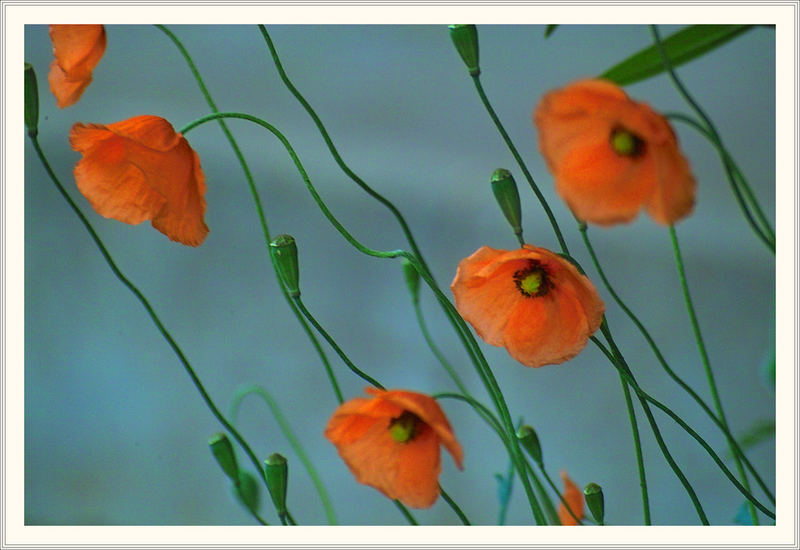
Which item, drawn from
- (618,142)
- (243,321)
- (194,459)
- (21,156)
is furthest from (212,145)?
(618,142)

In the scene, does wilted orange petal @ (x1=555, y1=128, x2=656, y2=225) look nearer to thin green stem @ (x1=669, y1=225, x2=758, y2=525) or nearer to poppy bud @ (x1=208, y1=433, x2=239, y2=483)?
thin green stem @ (x1=669, y1=225, x2=758, y2=525)

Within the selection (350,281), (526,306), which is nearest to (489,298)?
(526,306)

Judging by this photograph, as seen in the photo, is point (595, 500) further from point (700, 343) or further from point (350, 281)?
point (350, 281)

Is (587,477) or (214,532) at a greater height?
(214,532)

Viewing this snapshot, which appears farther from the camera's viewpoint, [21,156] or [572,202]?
[21,156]

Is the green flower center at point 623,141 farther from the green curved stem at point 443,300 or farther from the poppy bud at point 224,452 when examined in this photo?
the poppy bud at point 224,452

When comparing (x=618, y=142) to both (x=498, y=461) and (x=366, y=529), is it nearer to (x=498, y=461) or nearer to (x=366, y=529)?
(x=366, y=529)

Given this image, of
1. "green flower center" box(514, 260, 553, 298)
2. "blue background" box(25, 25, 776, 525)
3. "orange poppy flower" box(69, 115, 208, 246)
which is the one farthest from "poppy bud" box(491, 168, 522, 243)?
"blue background" box(25, 25, 776, 525)
